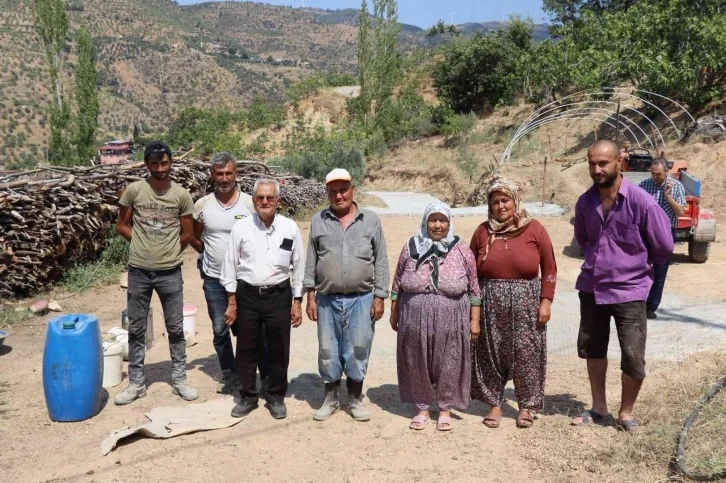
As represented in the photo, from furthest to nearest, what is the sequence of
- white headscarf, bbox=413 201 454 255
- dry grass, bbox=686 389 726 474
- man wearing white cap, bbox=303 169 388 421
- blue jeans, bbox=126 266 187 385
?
blue jeans, bbox=126 266 187 385 → man wearing white cap, bbox=303 169 388 421 → white headscarf, bbox=413 201 454 255 → dry grass, bbox=686 389 726 474

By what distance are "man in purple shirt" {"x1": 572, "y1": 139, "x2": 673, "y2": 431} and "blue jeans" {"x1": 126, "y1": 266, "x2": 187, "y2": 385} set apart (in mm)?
2599

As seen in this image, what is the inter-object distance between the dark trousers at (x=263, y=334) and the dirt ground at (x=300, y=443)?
21 cm

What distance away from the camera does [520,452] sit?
3434 millimetres

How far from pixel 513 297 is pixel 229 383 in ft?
6.92

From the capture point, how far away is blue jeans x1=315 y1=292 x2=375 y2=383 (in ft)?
12.5

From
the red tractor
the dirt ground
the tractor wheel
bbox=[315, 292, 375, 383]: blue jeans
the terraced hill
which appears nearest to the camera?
the dirt ground

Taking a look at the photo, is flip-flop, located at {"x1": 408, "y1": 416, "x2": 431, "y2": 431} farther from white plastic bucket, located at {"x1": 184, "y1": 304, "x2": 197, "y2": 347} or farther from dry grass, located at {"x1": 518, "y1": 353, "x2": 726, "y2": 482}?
white plastic bucket, located at {"x1": 184, "y1": 304, "x2": 197, "y2": 347}

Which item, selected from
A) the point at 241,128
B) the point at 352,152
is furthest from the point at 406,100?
the point at 352,152

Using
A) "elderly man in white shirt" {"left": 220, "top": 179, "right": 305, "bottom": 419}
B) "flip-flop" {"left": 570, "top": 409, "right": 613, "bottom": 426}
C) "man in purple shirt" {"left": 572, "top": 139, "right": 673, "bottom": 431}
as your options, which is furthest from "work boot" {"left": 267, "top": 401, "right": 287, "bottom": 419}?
"man in purple shirt" {"left": 572, "top": 139, "right": 673, "bottom": 431}

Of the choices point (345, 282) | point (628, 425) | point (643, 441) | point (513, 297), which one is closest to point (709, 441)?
point (643, 441)

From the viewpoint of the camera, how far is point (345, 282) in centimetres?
370

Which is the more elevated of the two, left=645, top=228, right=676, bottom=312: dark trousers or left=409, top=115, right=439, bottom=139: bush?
left=409, top=115, right=439, bottom=139: bush

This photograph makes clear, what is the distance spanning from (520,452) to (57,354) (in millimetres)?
2803

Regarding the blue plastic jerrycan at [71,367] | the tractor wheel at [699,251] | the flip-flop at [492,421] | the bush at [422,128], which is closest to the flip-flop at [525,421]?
the flip-flop at [492,421]
